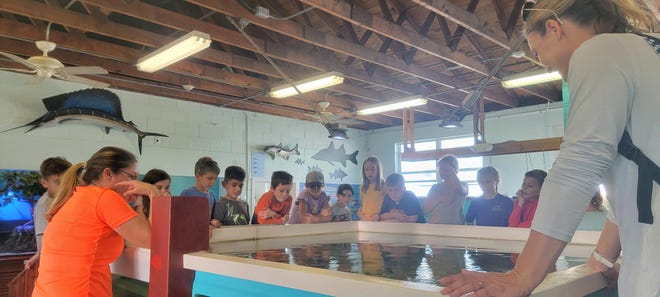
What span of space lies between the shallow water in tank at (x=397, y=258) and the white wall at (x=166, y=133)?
465 centimetres

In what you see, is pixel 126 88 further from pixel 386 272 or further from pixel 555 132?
pixel 555 132

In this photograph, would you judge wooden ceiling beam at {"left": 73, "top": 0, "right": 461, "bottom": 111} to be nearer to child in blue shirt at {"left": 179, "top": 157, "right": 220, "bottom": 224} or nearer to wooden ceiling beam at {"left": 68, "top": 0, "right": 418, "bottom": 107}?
wooden ceiling beam at {"left": 68, "top": 0, "right": 418, "bottom": 107}

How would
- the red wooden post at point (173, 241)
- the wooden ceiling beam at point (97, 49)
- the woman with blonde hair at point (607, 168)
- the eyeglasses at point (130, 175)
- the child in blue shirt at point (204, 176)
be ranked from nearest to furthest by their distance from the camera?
the woman with blonde hair at point (607, 168), the red wooden post at point (173, 241), the eyeglasses at point (130, 175), the child in blue shirt at point (204, 176), the wooden ceiling beam at point (97, 49)

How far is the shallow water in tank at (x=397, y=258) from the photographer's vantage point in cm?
107

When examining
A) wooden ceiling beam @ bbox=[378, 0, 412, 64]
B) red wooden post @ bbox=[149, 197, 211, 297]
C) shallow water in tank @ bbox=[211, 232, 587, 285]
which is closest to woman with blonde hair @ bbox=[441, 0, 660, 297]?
shallow water in tank @ bbox=[211, 232, 587, 285]

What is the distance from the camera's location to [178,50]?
367 centimetres

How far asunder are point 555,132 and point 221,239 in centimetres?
641

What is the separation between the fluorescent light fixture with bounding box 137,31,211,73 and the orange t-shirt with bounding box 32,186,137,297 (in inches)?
83.1

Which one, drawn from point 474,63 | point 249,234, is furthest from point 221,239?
point 474,63

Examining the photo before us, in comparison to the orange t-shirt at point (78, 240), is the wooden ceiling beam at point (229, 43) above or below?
above

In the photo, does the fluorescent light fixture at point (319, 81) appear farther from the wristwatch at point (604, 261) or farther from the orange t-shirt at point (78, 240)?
the wristwatch at point (604, 261)

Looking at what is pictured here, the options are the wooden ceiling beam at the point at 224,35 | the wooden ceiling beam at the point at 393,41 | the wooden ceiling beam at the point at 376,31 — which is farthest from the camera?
the wooden ceiling beam at the point at 393,41

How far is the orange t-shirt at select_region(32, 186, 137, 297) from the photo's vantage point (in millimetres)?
1458

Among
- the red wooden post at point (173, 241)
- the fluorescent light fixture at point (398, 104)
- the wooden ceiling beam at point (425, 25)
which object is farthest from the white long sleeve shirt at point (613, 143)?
the fluorescent light fixture at point (398, 104)
